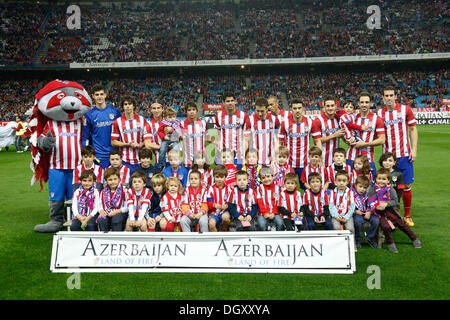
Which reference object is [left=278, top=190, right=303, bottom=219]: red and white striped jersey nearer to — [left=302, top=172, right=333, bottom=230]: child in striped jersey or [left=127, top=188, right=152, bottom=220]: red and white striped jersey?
[left=302, top=172, right=333, bottom=230]: child in striped jersey

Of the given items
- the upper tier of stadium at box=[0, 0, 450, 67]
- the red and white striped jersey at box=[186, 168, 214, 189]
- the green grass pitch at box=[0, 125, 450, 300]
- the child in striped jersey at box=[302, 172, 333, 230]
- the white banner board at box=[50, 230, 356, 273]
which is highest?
the upper tier of stadium at box=[0, 0, 450, 67]

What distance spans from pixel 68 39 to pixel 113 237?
4121cm

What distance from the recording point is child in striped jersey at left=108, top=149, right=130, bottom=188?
206 inches

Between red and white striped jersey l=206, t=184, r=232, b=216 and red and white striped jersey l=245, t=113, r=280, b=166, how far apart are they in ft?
4.46

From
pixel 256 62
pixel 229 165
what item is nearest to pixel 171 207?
pixel 229 165

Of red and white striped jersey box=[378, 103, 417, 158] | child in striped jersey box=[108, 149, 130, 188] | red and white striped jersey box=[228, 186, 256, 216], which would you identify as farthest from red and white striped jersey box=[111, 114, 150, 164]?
red and white striped jersey box=[378, 103, 417, 158]

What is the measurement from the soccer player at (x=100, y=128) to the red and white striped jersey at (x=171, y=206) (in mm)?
1696

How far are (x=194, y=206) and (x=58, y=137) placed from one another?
2453mm

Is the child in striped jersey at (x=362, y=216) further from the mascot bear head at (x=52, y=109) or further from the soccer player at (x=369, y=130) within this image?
the mascot bear head at (x=52, y=109)

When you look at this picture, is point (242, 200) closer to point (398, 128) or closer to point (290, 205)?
point (290, 205)

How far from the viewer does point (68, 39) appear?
39.8 metres

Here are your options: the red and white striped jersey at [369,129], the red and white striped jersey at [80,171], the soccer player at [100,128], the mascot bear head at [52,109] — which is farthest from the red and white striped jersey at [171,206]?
the red and white striped jersey at [369,129]

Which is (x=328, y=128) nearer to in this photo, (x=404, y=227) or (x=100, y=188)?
(x=404, y=227)

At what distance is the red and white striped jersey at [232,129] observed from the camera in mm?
6000
